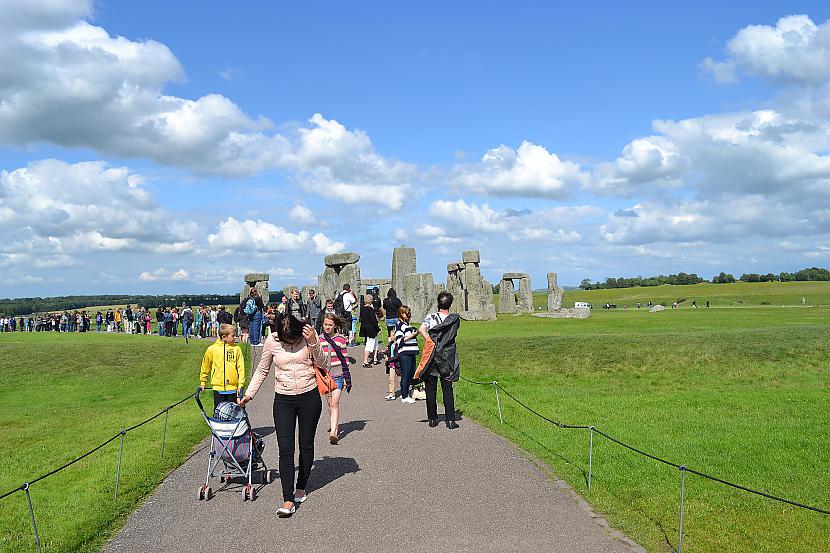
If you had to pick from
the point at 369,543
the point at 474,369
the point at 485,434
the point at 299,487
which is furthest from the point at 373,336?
the point at 369,543

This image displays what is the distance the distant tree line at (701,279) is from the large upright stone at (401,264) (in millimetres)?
80930

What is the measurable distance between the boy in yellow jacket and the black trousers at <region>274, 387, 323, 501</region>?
2.45 meters

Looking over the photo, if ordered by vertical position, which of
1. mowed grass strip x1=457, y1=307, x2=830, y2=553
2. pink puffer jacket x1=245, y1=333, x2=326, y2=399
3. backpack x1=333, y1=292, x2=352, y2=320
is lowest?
mowed grass strip x1=457, y1=307, x2=830, y2=553

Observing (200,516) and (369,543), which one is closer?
(369,543)

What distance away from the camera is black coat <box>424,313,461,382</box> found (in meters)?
11.4

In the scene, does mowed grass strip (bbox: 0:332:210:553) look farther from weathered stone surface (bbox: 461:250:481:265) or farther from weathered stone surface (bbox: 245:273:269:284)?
weathered stone surface (bbox: 461:250:481:265)

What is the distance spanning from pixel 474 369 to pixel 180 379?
344 inches

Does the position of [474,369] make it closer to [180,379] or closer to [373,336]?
[373,336]

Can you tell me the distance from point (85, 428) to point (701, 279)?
352 feet

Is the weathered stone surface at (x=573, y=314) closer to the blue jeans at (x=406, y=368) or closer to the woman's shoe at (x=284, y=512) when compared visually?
the blue jeans at (x=406, y=368)

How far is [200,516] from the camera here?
742 centimetres

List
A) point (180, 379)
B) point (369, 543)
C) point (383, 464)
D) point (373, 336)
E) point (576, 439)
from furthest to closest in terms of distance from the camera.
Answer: point (180, 379)
point (373, 336)
point (576, 439)
point (383, 464)
point (369, 543)

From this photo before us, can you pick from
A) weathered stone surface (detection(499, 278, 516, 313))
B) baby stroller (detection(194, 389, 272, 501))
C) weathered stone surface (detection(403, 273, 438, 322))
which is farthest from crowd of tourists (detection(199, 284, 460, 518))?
weathered stone surface (detection(499, 278, 516, 313))

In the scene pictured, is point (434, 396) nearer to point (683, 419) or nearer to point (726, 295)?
point (683, 419)
